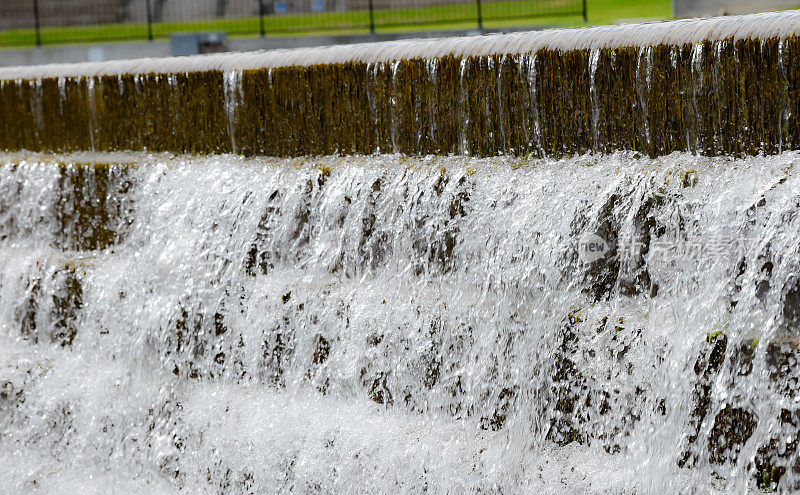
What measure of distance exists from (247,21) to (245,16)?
0.50 feet

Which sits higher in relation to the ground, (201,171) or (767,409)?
(201,171)

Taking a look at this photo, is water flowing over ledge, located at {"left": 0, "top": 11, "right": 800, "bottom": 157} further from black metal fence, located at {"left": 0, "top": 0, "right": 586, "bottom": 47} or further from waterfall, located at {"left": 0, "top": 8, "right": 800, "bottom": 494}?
black metal fence, located at {"left": 0, "top": 0, "right": 586, "bottom": 47}

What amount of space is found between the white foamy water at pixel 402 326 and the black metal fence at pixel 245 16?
8187 mm

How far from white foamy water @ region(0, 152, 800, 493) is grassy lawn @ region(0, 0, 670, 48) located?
27.9 feet

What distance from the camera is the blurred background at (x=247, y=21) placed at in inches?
543

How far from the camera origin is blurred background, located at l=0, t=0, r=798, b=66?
13.8 m

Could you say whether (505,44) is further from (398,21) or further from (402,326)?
(398,21)

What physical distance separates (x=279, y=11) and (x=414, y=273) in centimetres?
1169

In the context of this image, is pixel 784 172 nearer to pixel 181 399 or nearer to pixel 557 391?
pixel 557 391

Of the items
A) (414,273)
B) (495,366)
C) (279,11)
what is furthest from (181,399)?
(279,11)

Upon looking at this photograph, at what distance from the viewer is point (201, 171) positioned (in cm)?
580

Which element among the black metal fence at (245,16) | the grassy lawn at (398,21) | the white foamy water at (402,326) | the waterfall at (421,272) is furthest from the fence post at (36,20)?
the white foamy water at (402,326)

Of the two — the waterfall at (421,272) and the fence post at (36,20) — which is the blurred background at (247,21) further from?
the waterfall at (421,272)

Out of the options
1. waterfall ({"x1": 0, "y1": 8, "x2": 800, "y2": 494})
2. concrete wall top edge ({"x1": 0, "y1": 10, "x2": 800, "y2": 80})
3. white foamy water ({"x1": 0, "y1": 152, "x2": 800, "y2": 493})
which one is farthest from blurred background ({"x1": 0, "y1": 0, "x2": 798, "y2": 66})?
white foamy water ({"x1": 0, "y1": 152, "x2": 800, "y2": 493})
